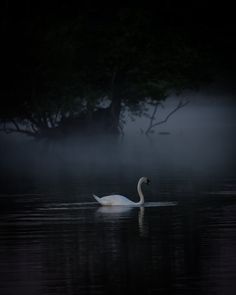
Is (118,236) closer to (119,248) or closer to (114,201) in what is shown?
(119,248)

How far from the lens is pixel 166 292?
14.9 m

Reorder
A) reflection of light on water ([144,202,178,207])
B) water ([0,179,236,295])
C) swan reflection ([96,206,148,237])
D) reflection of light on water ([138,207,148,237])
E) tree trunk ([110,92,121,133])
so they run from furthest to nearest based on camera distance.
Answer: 1. tree trunk ([110,92,121,133])
2. reflection of light on water ([144,202,178,207])
3. swan reflection ([96,206,148,237])
4. reflection of light on water ([138,207,148,237])
5. water ([0,179,236,295])

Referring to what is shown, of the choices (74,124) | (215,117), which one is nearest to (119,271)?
(74,124)

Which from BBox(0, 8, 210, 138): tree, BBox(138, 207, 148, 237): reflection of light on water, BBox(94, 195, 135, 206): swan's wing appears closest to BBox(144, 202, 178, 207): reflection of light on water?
BBox(94, 195, 135, 206): swan's wing

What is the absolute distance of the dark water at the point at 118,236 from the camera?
15703 mm

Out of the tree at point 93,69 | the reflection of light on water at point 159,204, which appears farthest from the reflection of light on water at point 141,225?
the tree at point 93,69

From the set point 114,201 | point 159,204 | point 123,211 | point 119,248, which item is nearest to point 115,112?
point 159,204

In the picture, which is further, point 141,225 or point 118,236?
point 141,225

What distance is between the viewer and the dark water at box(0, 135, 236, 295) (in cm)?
1570

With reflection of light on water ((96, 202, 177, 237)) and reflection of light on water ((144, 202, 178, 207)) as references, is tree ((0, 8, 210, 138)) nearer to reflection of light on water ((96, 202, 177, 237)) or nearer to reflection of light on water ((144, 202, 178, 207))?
reflection of light on water ((144, 202, 178, 207))

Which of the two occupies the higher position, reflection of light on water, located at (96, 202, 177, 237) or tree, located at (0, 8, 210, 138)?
tree, located at (0, 8, 210, 138)

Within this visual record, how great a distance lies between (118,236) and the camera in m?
20.2

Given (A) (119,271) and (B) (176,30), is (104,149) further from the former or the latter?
(A) (119,271)

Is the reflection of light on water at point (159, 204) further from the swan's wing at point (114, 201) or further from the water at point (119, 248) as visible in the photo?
the swan's wing at point (114, 201)
